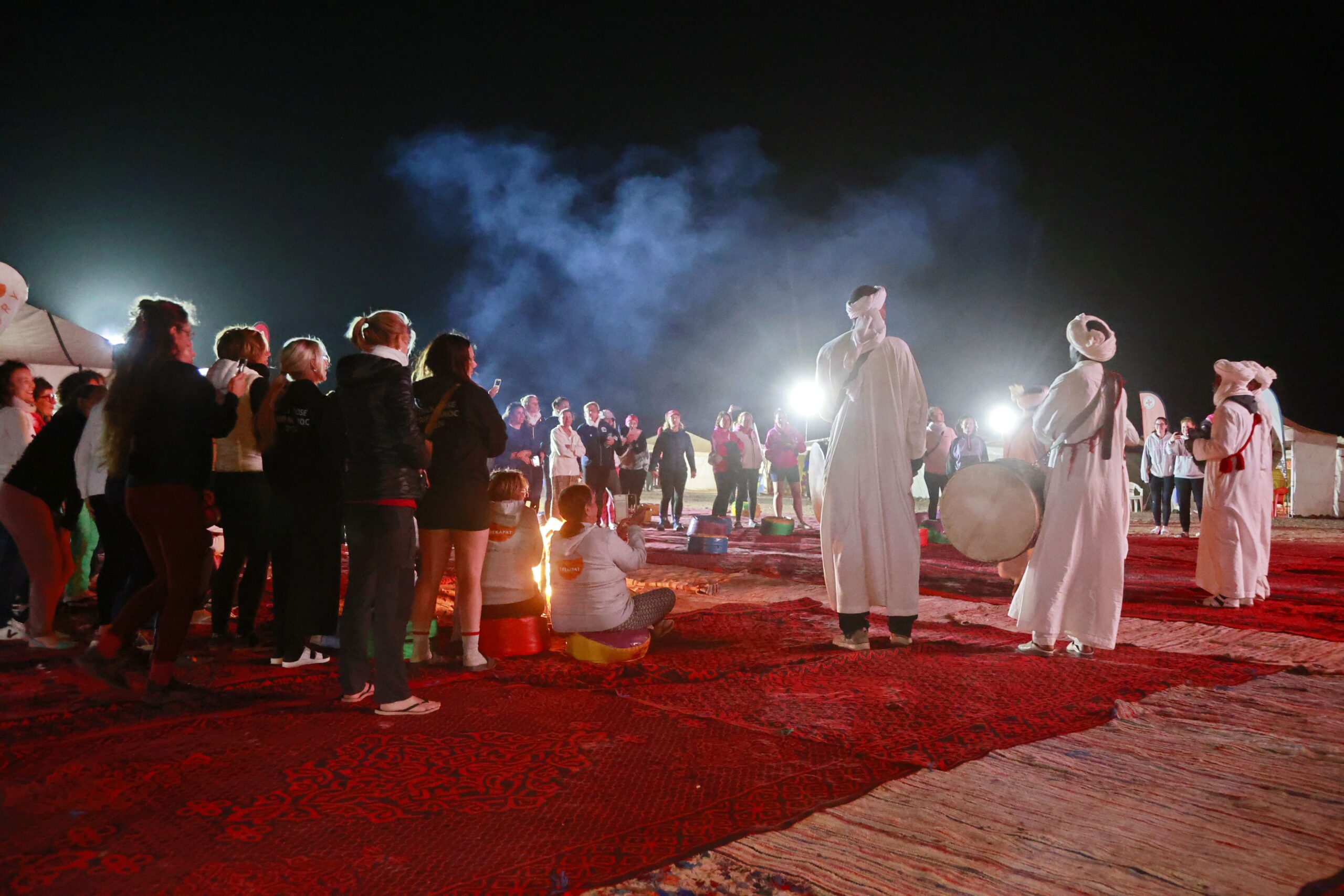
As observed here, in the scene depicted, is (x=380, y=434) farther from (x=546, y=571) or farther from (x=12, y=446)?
(x=12, y=446)

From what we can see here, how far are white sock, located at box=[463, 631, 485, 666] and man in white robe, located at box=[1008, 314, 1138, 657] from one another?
319 cm

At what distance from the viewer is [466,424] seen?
14.8ft

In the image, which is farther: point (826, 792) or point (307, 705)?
point (307, 705)

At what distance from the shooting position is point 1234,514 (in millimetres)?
6957

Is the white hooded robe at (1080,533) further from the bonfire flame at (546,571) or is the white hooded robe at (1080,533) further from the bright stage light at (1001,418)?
the bright stage light at (1001,418)

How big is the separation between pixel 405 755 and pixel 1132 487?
21403 millimetres

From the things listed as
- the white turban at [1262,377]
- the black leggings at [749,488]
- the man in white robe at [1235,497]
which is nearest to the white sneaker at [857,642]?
the man in white robe at [1235,497]

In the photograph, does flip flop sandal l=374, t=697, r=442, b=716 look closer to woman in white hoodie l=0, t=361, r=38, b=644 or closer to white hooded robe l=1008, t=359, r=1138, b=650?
woman in white hoodie l=0, t=361, r=38, b=644

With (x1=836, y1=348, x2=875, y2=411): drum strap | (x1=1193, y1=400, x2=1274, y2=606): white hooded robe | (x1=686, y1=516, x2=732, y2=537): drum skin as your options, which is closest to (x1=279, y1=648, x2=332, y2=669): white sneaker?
(x1=836, y1=348, x2=875, y2=411): drum strap

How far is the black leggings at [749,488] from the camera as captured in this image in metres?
14.5

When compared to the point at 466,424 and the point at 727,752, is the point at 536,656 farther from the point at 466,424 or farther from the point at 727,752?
the point at 727,752

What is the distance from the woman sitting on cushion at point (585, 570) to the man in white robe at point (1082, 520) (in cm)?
247

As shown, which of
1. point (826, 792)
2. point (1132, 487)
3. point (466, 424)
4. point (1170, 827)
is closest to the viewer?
point (1170, 827)

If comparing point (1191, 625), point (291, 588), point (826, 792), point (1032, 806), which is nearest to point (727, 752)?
point (826, 792)
